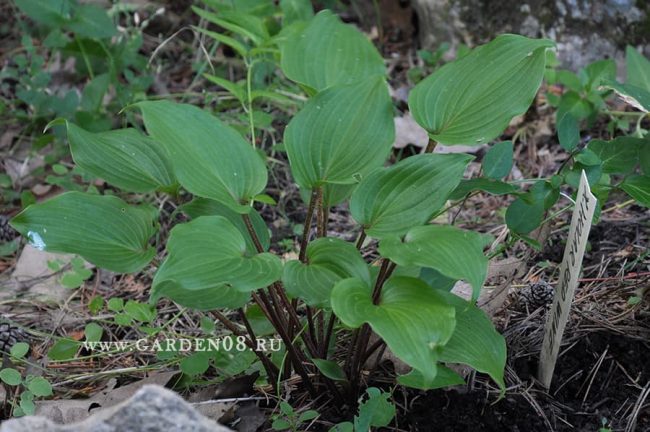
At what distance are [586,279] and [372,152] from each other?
727 mm

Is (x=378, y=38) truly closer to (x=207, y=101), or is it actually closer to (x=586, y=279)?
(x=207, y=101)

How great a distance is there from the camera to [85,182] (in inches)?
103

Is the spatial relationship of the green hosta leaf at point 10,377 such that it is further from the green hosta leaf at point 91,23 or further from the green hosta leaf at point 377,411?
the green hosta leaf at point 91,23

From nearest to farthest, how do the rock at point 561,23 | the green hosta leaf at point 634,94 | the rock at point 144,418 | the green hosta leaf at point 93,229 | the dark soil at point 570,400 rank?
the rock at point 144,418 → the green hosta leaf at point 93,229 → the dark soil at point 570,400 → the green hosta leaf at point 634,94 → the rock at point 561,23

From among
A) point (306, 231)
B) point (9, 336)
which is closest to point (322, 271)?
point (306, 231)

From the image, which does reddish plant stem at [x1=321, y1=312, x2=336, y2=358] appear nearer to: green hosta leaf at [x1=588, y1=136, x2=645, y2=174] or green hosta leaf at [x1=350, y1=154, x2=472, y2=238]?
green hosta leaf at [x1=350, y1=154, x2=472, y2=238]

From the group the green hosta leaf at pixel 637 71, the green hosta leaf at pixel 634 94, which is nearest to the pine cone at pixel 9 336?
the green hosta leaf at pixel 634 94

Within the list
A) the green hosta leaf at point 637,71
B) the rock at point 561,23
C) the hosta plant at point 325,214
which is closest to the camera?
the hosta plant at point 325,214

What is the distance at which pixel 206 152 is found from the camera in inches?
58.9

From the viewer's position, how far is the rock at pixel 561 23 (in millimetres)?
A: 2764

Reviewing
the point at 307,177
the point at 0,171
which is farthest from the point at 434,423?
the point at 0,171

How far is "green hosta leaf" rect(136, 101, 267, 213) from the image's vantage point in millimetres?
1459

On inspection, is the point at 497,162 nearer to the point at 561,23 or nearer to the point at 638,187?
the point at 638,187

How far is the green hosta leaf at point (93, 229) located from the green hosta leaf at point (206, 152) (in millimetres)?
156
